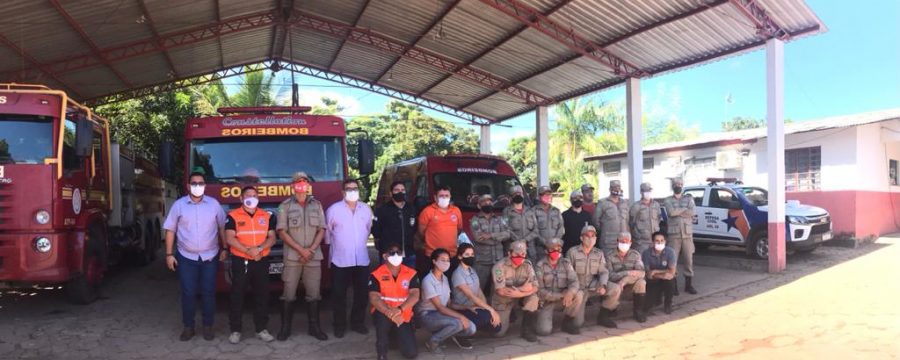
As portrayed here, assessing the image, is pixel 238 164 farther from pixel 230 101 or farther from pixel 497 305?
pixel 230 101

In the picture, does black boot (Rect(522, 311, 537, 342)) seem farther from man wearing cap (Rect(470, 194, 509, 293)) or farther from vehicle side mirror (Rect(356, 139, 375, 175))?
vehicle side mirror (Rect(356, 139, 375, 175))

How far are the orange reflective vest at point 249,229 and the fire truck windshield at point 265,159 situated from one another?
117 centimetres

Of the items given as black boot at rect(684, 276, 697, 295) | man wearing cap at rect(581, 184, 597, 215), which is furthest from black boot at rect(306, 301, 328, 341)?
black boot at rect(684, 276, 697, 295)

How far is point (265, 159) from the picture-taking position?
7242 millimetres

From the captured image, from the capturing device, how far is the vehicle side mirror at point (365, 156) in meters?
7.71

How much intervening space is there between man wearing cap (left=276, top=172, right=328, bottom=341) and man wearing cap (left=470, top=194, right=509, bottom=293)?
1.87 metres

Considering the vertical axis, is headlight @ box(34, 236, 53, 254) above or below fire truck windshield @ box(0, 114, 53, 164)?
below

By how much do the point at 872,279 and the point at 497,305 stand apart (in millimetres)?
6434

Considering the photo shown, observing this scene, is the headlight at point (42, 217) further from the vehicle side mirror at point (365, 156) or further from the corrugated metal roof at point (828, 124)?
the corrugated metal roof at point (828, 124)

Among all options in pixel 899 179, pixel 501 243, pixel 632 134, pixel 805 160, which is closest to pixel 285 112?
pixel 501 243

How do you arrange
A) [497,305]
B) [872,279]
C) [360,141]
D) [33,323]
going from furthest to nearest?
[872,279] < [360,141] < [33,323] < [497,305]

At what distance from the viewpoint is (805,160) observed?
1399cm

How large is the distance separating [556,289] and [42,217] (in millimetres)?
5718

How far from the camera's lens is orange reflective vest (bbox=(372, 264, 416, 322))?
5.49 metres
